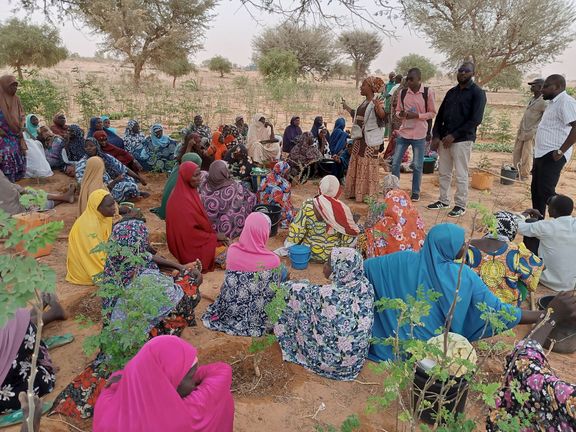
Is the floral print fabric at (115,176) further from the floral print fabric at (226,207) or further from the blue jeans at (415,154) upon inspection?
the blue jeans at (415,154)

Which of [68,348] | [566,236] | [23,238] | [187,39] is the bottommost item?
[68,348]

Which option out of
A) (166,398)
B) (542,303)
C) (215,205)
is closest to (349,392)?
(166,398)

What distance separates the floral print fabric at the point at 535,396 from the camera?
1894 millimetres

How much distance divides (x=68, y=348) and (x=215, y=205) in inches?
92.7

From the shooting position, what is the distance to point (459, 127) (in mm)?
5852

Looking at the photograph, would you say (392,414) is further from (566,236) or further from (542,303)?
(566,236)

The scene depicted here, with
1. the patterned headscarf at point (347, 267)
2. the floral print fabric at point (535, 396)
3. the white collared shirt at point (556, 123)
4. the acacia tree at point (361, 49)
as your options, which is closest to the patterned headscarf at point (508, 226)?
the white collared shirt at point (556, 123)

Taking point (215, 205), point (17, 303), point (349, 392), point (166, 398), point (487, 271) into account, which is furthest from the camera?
point (215, 205)

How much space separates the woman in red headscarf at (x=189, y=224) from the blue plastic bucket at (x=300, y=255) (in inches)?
33.4

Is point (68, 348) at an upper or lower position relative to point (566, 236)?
lower

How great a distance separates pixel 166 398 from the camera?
1922 millimetres

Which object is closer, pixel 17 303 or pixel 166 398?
pixel 17 303

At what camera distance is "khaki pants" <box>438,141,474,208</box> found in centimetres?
596

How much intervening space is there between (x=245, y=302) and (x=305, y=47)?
27343 millimetres
